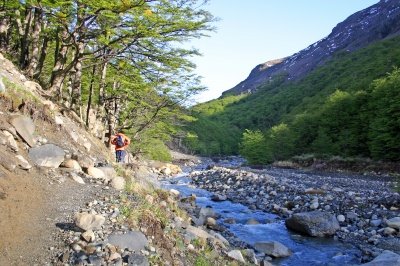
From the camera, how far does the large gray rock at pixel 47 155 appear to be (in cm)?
767

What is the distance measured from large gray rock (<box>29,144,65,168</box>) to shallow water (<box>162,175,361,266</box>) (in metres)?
6.96

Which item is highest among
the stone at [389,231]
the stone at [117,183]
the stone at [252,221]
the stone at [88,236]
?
the stone at [117,183]

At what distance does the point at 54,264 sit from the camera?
5207 millimetres

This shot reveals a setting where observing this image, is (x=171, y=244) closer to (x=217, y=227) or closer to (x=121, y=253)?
(x=121, y=253)

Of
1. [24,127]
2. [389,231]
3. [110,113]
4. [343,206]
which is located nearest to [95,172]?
[24,127]

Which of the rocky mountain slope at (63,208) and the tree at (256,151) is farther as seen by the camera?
the tree at (256,151)

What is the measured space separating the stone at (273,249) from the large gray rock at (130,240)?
6.35 meters

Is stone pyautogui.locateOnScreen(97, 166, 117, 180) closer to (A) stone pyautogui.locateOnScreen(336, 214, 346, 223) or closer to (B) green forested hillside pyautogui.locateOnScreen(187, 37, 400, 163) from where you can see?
(A) stone pyautogui.locateOnScreen(336, 214, 346, 223)

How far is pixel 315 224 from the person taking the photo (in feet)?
47.7

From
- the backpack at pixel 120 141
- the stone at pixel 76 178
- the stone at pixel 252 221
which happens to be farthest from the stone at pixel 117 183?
the stone at pixel 252 221

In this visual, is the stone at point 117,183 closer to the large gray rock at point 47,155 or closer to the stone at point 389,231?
the large gray rock at point 47,155

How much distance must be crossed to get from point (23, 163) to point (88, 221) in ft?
6.55

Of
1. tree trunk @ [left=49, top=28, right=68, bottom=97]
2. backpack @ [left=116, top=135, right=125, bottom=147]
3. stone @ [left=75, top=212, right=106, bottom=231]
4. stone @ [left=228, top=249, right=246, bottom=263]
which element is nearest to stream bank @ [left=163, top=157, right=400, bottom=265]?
stone @ [left=228, top=249, right=246, bottom=263]

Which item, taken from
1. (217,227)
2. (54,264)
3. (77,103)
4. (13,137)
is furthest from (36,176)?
(77,103)
